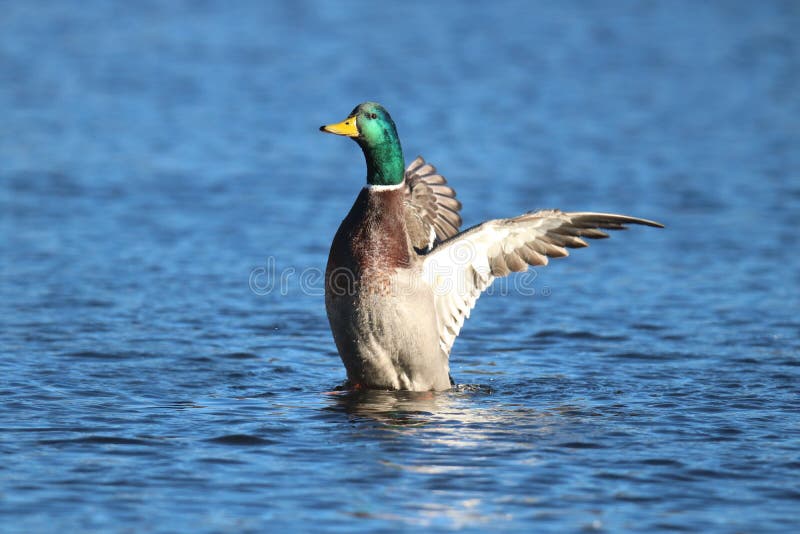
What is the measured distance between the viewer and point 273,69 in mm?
21344

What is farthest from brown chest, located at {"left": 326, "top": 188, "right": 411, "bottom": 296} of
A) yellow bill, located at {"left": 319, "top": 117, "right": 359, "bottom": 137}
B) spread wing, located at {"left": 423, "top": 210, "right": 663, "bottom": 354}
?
yellow bill, located at {"left": 319, "top": 117, "right": 359, "bottom": 137}

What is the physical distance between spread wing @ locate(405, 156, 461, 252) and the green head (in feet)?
2.96

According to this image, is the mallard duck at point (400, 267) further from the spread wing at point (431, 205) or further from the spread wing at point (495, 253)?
the spread wing at point (431, 205)

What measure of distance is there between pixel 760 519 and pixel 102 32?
1994cm

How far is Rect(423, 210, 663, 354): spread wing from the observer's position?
780 centimetres

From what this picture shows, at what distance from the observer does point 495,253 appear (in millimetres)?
7961

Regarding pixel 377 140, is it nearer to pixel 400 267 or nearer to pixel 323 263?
pixel 400 267

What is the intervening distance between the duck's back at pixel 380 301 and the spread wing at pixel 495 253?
177 millimetres

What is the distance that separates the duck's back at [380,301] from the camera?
7656 mm

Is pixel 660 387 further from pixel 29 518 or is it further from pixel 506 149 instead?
pixel 506 149

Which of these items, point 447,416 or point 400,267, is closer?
point 447,416

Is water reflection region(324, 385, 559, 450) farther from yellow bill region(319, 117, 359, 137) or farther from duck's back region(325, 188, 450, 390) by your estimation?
yellow bill region(319, 117, 359, 137)

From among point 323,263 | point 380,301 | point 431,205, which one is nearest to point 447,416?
point 380,301

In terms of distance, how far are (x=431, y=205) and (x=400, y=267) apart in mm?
1696
